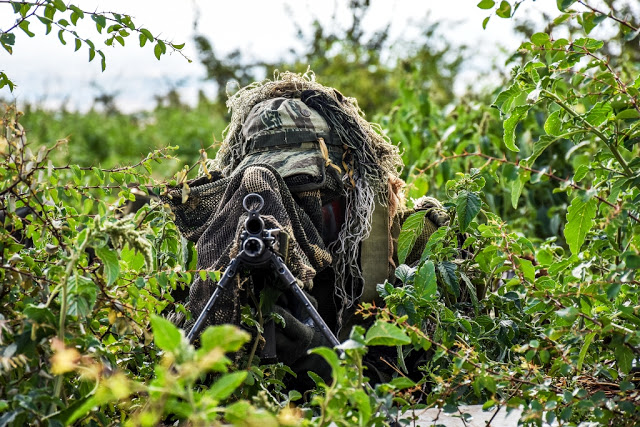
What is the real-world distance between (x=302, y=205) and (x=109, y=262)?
3.39 ft

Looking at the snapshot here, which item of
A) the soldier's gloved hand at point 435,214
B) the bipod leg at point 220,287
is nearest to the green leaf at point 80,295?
the bipod leg at point 220,287

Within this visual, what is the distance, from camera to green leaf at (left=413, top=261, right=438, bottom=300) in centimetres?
234

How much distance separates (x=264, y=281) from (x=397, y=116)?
3.86m

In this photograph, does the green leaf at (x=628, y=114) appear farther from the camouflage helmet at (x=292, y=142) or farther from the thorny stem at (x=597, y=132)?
the camouflage helmet at (x=292, y=142)

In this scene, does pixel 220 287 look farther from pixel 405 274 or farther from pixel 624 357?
pixel 624 357

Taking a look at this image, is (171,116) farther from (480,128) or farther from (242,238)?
(242,238)

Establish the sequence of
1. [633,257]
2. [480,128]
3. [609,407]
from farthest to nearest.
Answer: [480,128], [609,407], [633,257]

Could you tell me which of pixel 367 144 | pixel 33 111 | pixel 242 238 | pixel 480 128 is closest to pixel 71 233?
pixel 242 238

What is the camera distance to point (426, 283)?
2.35 metres

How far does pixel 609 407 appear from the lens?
6.22 ft

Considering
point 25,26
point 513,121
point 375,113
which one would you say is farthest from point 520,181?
point 375,113

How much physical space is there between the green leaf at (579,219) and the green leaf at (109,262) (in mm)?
1214

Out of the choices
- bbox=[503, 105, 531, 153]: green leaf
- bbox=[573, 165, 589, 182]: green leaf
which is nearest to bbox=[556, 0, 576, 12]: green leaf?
bbox=[503, 105, 531, 153]: green leaf

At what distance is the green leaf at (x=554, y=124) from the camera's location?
2.21 meters
